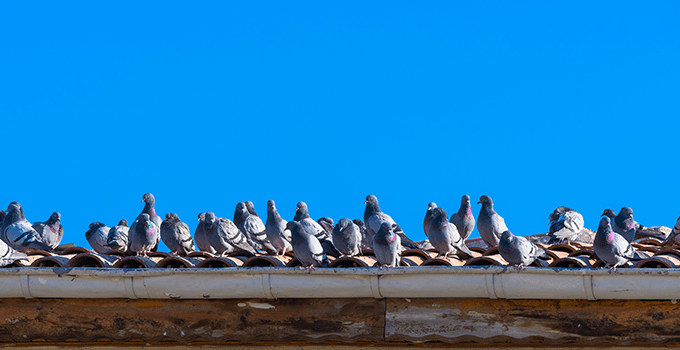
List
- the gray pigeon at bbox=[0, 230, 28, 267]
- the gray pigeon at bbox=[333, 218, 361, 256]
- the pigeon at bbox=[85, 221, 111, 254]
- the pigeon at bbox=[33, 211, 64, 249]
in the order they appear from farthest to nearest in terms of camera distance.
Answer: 1. the pigeon at bbox=[33, 211, 64, 249]
2. the pigeon at bbox=[85, 221, 111, 254]
3. the gray pigeon at bbox=[333, 218, 361, 256]
4. the gray pigeon at bbox=[0, 230, 28, 267]

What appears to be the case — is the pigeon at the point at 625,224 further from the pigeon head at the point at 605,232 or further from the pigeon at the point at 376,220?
the pigeon at the point at 376,220

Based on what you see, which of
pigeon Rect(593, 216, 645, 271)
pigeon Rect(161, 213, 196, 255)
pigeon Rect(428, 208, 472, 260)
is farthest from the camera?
pigeon Rect(161, 213, 196, 255)

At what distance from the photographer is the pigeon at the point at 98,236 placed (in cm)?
1046

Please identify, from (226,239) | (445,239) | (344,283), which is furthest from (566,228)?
(344,283)

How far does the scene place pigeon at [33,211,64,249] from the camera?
35.4 feet

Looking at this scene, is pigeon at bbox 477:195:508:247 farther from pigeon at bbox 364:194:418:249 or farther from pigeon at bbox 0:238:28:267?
pigeon at bbox 0:238:28:267

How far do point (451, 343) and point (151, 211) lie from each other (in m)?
6.32

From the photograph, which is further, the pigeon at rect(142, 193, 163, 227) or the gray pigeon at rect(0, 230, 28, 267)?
the pigeon at rect(142, 193, 163, 227)

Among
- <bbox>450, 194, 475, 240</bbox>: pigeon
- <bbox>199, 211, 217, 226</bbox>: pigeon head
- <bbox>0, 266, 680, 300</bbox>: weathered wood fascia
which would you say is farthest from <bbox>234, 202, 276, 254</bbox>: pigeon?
<bbox>0, 266, 680, 300</bbox>: weathered wood fascia

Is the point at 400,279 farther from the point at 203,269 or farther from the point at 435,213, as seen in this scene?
the point at 435,213

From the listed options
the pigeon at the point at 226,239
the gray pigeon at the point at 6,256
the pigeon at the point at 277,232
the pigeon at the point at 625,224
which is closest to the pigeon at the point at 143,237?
the pigeon at the point at 226,239

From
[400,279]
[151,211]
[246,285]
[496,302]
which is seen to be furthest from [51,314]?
[151,211]

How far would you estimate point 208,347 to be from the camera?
22.3 ft

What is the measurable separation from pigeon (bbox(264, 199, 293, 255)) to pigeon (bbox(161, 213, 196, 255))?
39.8 inches
